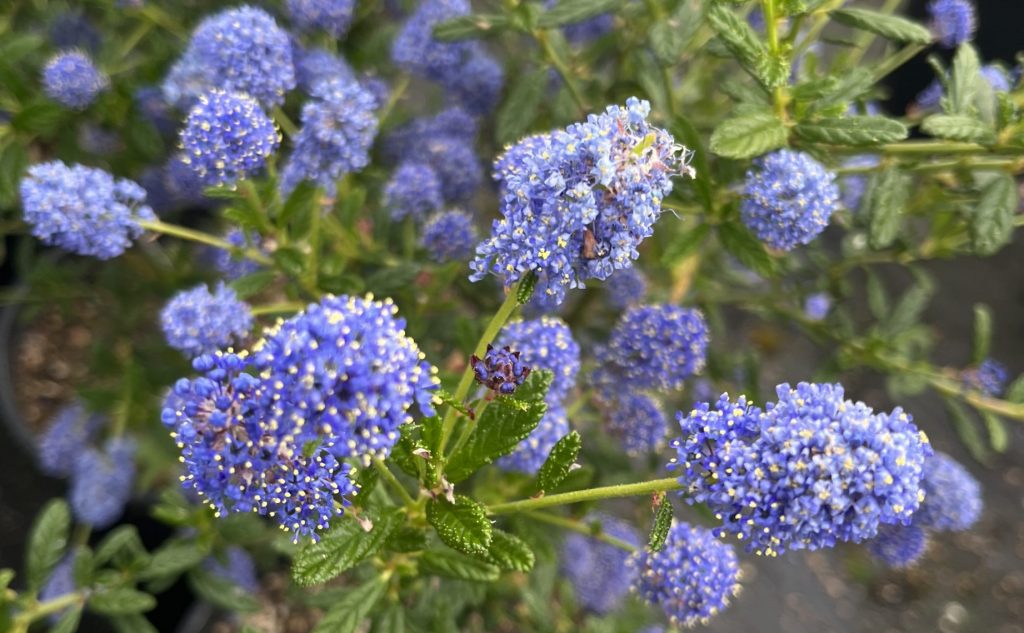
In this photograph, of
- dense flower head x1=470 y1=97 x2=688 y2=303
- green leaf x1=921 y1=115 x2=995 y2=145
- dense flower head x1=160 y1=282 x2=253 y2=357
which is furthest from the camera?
dense flower head x1=160 y1=282 x2=253 y2=357

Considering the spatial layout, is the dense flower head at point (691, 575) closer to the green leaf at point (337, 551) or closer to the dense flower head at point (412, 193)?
the green leaf at point (337, 551)

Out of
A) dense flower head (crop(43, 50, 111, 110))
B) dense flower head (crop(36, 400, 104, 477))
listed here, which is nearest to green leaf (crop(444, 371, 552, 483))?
dense flower head (crop(43, 50, 111, 110))

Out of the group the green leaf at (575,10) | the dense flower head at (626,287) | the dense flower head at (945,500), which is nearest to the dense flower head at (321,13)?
the green leaf at (575,10)

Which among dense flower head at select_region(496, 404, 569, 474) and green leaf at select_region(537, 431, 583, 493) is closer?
green leaf at select_region(537, 431, 583, 493)

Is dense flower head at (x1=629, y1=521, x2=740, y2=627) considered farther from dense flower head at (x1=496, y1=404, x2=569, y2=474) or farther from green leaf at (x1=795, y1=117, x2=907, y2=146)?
green leaf at (x1=795, y1=117, x2=907, y2=146)

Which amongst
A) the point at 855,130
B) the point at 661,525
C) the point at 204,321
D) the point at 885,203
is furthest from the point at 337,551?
the point at 885,203

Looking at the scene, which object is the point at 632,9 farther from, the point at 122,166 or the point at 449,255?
the point at 122,166

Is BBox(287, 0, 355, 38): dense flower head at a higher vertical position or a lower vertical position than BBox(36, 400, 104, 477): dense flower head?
→ higher
